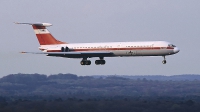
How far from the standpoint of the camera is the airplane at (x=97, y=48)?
106562 millimetres

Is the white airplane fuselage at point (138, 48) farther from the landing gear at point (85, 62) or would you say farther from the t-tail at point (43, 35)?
the t-tail at point (43, 35)

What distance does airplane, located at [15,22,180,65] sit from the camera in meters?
107

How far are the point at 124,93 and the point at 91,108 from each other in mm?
42171

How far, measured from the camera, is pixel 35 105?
14412cm

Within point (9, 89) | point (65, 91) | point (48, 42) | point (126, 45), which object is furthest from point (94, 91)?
point (126, 45)

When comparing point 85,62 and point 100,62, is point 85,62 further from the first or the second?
point 100,62

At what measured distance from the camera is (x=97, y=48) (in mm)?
112000

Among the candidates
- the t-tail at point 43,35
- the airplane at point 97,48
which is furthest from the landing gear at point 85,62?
the t-tail at point 43,35

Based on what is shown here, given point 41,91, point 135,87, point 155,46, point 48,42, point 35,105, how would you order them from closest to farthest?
1. point 155,46
2. point 48,42
3. point 35,105
4. point 41,91
5. point 135,87

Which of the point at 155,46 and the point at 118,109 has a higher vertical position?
the point at 155,46

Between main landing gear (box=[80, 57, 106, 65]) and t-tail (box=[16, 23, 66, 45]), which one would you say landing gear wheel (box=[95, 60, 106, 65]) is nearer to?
main landing gear (box=[80, 57, 106, 65])

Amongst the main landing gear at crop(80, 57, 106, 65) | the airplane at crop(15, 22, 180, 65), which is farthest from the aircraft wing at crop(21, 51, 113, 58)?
the main landing gear at crop(80, 57, 106, 65)

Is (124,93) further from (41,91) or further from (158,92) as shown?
(41,91)

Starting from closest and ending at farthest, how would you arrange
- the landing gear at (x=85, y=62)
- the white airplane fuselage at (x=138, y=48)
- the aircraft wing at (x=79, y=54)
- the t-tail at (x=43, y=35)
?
the white airplane fuselage at (x=138, y=48) → the aircraft wing at (x=79, y=54) → the landing gear at (x=85, y=62) → the t-tail at (x=43, y=35)
